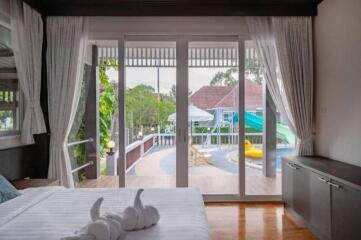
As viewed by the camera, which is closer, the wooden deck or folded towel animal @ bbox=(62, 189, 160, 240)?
folded towel animal @ bbox=(62, 189, 160, 240)

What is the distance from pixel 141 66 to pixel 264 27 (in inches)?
71.4

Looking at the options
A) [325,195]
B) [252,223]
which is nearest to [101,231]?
[325,195]

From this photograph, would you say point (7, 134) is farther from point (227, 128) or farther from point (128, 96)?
point (227, 128)

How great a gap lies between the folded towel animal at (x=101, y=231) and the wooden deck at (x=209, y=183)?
2728 mm

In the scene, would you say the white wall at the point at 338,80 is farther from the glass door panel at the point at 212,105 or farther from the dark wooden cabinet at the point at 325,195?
the glass door panel at the point at 212,105

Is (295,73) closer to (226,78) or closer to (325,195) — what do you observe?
(226,78)

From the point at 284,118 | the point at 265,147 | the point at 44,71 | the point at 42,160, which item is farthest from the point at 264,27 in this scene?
the point at 42,160

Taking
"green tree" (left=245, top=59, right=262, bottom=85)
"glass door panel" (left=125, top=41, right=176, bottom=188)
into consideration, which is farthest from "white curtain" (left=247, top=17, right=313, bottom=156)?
"glass door panel" (left=125, top=41, right=176, bottom=188)

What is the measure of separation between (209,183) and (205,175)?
13 centimetres

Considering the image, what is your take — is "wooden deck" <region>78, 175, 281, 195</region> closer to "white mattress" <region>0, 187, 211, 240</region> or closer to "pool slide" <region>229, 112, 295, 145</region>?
"pool slide" <region>229, 112, 295, 145</region>

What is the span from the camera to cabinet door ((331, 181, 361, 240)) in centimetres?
229

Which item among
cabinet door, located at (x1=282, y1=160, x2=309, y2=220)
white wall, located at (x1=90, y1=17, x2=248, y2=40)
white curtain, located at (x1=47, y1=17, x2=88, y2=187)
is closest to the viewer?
cabinet door, located at (x1=282, y1=160, x2=309, y2=220)

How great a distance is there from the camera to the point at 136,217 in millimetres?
1769

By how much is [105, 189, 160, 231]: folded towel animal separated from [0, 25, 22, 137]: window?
2.32 meters
